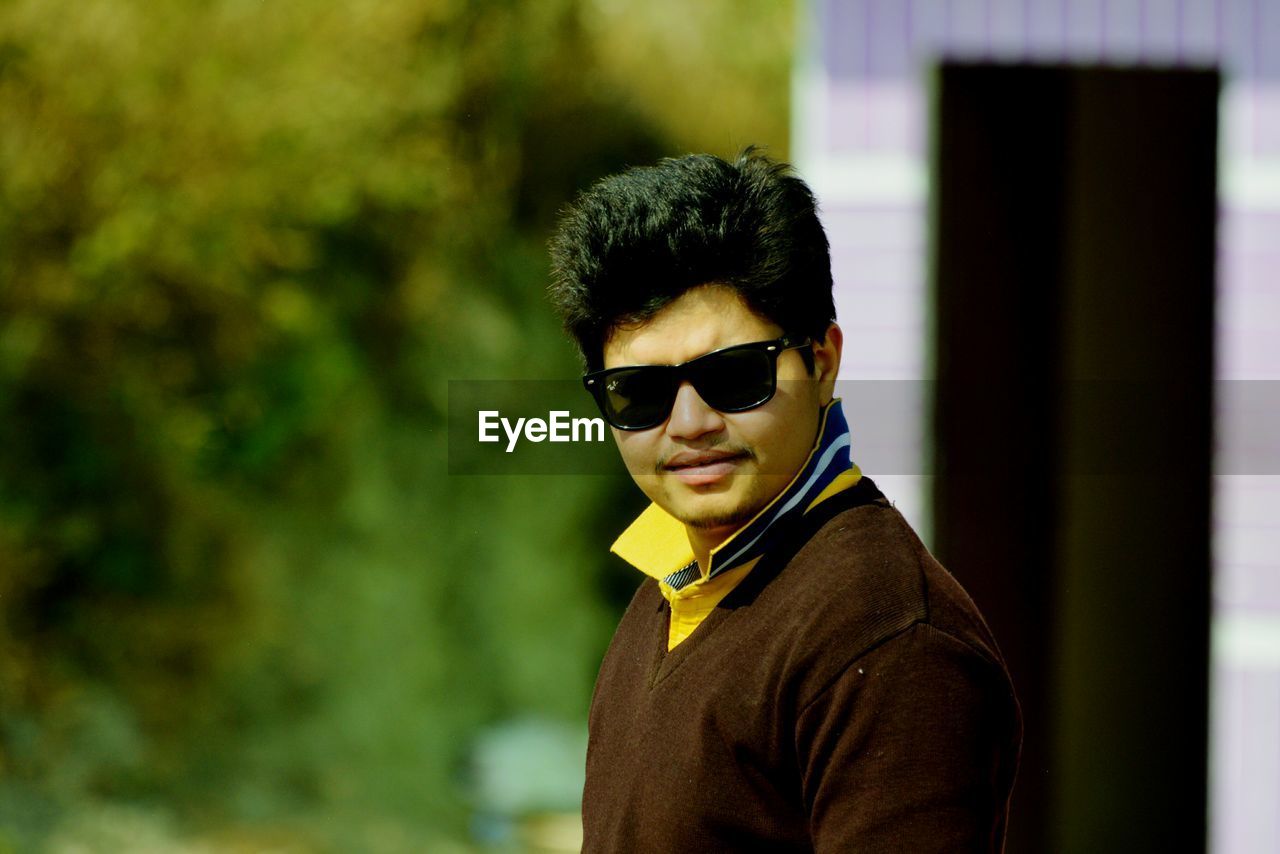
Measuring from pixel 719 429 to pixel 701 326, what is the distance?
93 millimetres

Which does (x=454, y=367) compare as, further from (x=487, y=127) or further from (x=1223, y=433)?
(x=1223, y=433)

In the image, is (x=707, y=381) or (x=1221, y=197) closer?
(x=707, y=381)

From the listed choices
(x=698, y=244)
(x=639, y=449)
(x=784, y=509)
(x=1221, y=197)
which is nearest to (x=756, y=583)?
(x=784, y=509)

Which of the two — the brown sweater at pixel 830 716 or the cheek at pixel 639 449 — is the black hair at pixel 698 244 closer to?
the cheek at pixel 639 449

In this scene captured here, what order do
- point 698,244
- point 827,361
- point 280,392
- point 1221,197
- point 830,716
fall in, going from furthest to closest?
point 280,392 → point 1221,197 → point 827,361 → point 698,244 → point 830,716

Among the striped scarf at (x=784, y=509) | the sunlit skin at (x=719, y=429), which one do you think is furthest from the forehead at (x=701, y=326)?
the striped scarf at (x=784, y=509)

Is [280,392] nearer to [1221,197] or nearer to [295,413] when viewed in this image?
[295,413]

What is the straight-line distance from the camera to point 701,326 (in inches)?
51.7

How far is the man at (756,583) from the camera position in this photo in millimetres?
1103

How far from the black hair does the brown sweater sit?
0.20 metres

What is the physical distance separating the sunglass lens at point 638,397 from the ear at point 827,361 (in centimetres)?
14

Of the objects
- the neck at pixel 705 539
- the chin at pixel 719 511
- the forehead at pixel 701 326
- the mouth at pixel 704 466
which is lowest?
the neck at pixel 705 539

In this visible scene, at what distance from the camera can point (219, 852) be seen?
4223 millimetres

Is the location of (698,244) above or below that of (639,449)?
above
